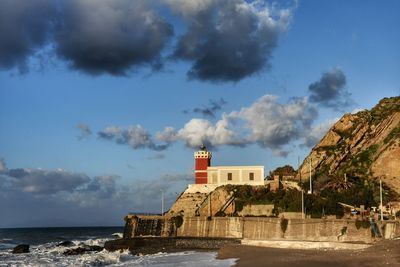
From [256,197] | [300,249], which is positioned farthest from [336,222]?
[256,197]

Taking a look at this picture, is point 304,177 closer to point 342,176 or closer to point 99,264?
point 342,176

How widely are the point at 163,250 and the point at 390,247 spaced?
24.7m

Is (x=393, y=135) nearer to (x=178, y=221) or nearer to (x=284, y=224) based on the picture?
(x=284, y=224)

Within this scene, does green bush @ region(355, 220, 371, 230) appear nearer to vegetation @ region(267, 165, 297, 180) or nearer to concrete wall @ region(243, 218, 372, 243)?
concrete wall @ region(243, 218, 372, 243)

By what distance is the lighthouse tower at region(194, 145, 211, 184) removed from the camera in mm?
79750

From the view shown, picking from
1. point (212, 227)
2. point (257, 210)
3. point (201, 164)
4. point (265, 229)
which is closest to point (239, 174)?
point (201, 164)

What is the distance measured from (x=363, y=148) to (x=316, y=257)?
4691 cm

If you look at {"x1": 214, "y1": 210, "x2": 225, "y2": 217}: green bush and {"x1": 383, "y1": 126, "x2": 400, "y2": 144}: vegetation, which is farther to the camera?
{"x1": 383, "y1": 126, "x2": 400, "y2": 144}: vegetation

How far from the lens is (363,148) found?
84.1 m

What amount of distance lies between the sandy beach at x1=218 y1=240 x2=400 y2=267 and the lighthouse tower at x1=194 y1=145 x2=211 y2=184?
29259 millimetres

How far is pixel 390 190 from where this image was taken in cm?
7181

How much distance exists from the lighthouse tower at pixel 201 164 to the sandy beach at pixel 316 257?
2926 cm

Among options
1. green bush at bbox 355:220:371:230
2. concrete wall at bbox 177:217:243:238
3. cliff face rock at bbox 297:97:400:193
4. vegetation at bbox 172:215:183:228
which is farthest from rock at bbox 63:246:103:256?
cliff face rock at bbox 297:97:400:193

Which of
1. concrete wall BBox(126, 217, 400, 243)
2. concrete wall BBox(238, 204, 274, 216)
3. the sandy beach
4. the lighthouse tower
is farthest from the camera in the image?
the lighthouse tower
